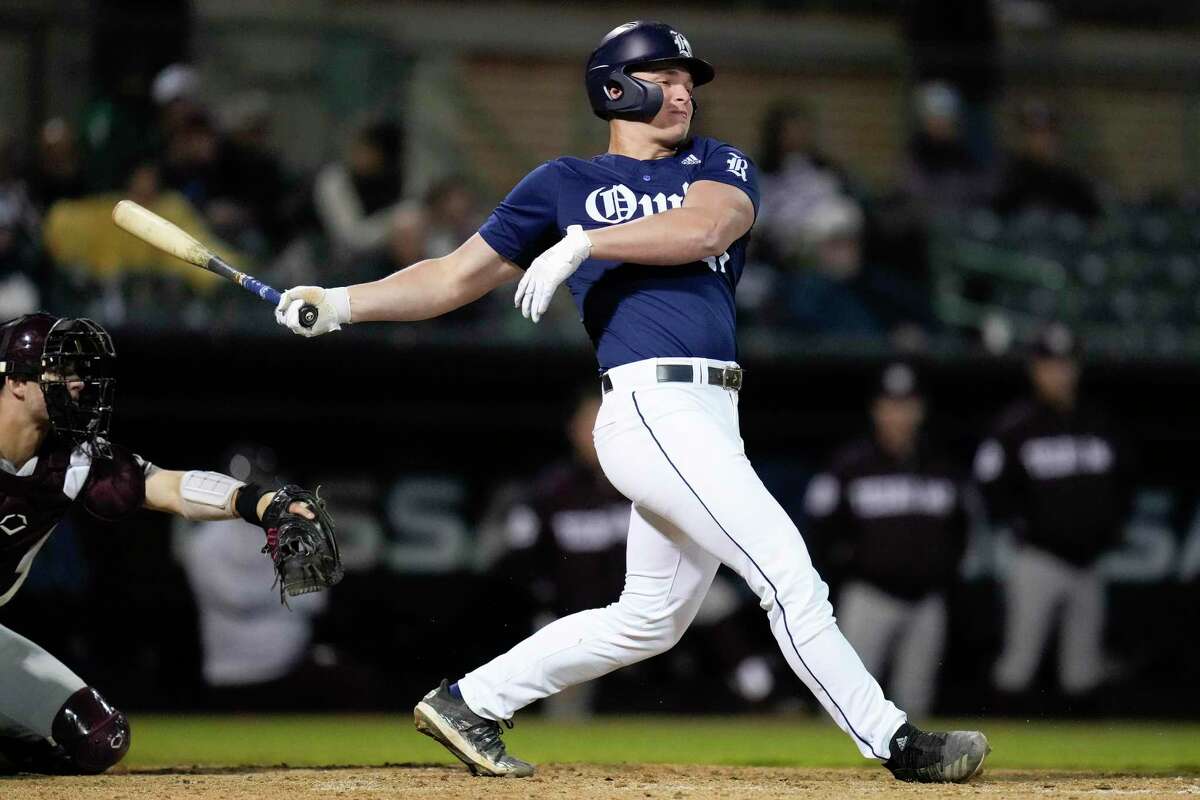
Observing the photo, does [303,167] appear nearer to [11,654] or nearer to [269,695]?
[269,695]

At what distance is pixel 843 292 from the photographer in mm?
9734

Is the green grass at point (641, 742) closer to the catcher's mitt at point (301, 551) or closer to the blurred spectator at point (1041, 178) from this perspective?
the catcher's mitt at point (301, 551)

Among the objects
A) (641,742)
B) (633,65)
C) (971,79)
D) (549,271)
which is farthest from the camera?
(971,79)

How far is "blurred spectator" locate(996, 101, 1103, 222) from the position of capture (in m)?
10.9

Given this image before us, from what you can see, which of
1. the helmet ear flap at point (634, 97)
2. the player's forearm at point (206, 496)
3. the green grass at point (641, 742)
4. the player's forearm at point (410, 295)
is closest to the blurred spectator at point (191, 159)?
the green grass at point (641, 742)

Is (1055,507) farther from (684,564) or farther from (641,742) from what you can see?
(684,564)

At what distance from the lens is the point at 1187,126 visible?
431 inches

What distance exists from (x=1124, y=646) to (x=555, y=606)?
3.39 metres

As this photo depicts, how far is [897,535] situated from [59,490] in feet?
16.4

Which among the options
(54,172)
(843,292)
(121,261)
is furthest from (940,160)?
(54,172)

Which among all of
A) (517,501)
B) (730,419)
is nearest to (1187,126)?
(517,501)

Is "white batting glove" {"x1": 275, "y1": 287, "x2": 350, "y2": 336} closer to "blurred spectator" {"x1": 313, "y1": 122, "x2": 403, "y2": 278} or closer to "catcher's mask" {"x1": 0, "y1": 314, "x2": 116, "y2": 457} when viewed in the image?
"catcher's mask" {"x1": 0, "y1": 314, "x2": 116, "y2": 457}

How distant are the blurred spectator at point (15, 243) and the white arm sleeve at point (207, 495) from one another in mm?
4127

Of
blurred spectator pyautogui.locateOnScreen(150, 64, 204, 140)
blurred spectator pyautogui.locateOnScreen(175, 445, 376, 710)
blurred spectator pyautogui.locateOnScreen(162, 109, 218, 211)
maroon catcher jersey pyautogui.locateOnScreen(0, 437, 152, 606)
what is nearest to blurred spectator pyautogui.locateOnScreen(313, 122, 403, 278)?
blurred spectator pyautogui.locateOnScreen(162, 109, 218, 211)
